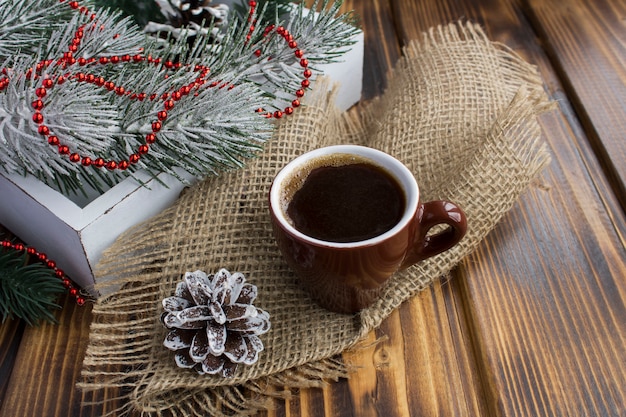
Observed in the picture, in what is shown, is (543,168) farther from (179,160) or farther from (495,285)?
(179,160)

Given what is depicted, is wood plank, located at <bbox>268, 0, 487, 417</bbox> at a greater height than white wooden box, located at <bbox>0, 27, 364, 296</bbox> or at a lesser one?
lesser

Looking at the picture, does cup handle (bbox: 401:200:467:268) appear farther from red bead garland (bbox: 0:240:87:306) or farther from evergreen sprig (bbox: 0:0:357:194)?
red bead garland (bbox: 0:240:87:306)

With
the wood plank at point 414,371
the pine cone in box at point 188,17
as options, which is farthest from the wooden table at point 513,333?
the pine cone in box at point 188,17

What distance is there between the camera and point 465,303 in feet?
1.97

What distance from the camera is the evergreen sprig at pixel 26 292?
22.7 inches

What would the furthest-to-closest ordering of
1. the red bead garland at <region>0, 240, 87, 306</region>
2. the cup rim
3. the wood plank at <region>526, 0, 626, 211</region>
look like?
1. the wood plank at <region>526, 0, 626, 211</region>
2. the red bead garland at <region>0, 240, 87, 306</region>
3. the cup rim

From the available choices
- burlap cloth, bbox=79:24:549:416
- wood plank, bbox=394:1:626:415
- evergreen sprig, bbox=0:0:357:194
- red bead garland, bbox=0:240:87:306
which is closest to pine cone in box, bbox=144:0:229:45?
evergreen sprig, bbox=0:0:357:194

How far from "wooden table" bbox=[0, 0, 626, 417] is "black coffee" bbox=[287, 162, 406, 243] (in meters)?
0.12

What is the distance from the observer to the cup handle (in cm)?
52

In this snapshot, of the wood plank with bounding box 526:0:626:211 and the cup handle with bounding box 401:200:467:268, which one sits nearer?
the cup handle with bounding box 401:200:467:268

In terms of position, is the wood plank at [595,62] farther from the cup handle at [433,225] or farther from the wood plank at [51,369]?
the wood plank at [51,369]

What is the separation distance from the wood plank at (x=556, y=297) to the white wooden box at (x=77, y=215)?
324 millimetres

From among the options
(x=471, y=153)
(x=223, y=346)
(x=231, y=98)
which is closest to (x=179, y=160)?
(x=231, y=98)

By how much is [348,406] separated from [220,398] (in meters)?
0.11
